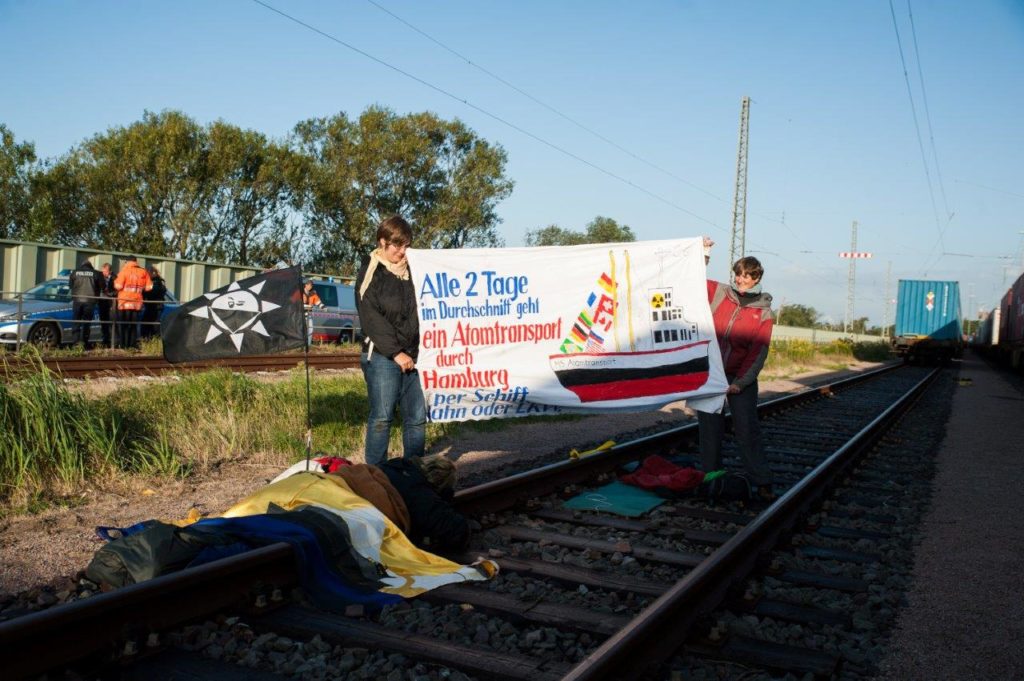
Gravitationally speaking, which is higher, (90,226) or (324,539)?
(90,226)

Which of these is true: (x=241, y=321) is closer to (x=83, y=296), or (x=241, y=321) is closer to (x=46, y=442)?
(x=46, y=442)

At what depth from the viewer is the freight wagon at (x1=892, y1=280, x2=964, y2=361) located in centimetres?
4362

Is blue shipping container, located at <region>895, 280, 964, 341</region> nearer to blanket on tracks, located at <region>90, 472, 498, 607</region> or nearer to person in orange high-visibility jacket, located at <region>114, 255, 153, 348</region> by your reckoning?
person in orange high-visibility jacket, located at <region>114, 255, 153, 348</region>

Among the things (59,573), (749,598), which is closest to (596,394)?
(749,598)

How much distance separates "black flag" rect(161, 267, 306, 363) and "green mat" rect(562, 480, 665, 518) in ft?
7.94

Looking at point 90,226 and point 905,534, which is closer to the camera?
point 905,534

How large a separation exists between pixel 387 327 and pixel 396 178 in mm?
42466

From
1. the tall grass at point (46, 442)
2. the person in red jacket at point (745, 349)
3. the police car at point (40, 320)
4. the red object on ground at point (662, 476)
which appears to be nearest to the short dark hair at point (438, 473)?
the red object on ground at point (662, 476)

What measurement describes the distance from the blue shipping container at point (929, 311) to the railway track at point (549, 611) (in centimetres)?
4133

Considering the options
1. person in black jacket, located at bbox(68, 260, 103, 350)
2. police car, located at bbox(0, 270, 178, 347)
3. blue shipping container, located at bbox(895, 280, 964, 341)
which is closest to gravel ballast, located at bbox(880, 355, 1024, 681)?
police car, located at bbox(0, 270, 178, 347)

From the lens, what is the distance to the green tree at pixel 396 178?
47.2 m

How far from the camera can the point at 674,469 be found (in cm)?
770

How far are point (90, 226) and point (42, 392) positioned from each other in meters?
41.1

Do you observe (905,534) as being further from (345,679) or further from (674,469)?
(345,679)
